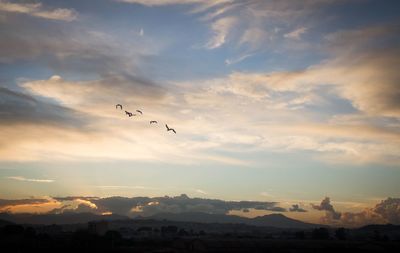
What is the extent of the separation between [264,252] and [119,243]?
48762 mm

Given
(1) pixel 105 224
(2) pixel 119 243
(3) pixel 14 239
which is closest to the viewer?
(3) pixel 14 239

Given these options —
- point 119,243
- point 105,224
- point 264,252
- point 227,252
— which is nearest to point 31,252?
point 119,243

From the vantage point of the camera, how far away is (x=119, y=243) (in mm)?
146500

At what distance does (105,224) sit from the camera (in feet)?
595

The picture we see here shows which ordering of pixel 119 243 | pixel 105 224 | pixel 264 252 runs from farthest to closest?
1. pixel 105 224
2. pixel 119 243
3. pixel 264 252

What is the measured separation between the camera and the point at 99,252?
109 m

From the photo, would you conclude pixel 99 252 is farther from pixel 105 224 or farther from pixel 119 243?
pixel 105 224

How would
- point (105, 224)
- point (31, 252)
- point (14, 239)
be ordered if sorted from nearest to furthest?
point (31, 252), point (14, 239), point (105, 224)

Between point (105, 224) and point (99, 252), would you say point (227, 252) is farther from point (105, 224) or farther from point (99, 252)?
point (105, 224)

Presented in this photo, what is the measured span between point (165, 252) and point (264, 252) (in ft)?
122

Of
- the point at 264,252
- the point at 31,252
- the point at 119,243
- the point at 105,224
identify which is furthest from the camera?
the point at 105,224

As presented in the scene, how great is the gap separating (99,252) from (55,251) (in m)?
10.5

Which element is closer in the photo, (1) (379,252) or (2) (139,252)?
(2) (139,252)

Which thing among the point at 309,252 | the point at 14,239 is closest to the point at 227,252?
the point at 309,252
